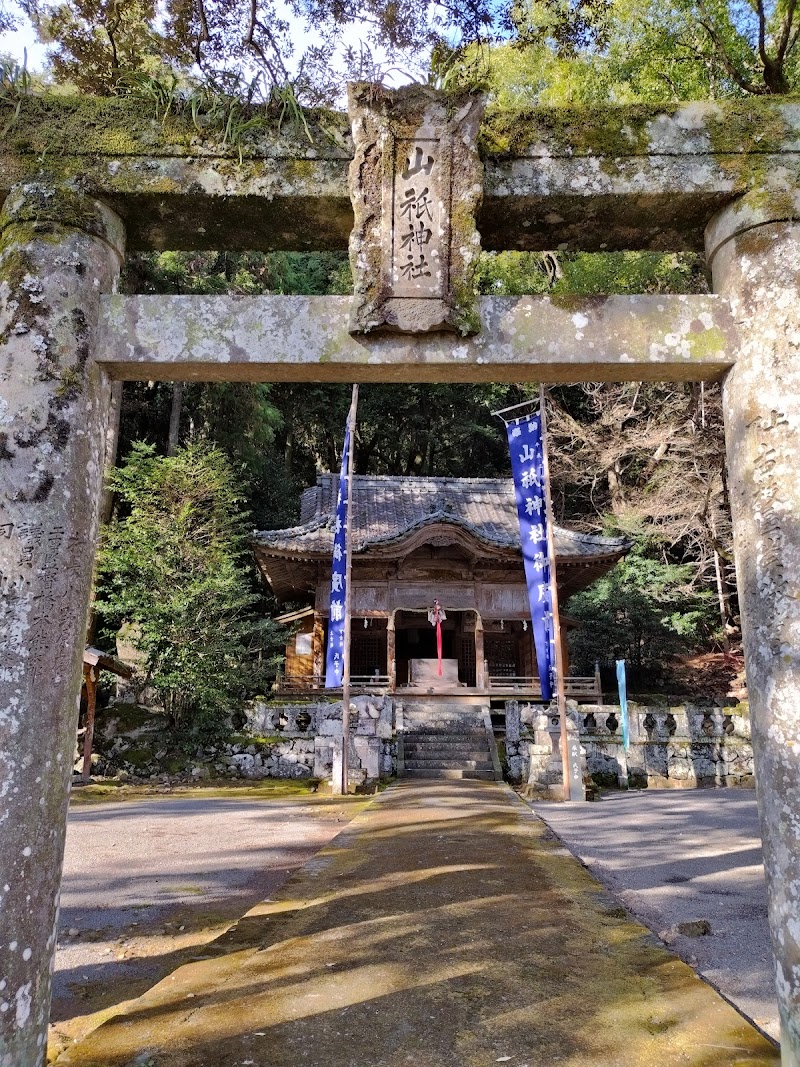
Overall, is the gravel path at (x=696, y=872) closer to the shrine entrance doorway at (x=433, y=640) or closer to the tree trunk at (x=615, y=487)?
the shrine entrance doorway at (x=433, y=640)

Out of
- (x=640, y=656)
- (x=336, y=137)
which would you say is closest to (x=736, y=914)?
(x=336, y=137)

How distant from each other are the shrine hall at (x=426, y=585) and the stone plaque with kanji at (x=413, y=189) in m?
14.5

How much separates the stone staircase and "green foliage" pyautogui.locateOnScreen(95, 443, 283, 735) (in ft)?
11.1

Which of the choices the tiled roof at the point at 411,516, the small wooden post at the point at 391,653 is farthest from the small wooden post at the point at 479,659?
the tiled roof at the point at 411,516

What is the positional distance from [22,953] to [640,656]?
2043 centimetres

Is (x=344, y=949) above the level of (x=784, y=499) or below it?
below

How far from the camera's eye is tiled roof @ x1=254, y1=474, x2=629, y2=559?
17812mm

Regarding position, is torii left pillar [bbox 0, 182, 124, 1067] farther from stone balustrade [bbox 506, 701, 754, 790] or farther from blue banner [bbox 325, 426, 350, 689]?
stone balustrade [bbox 506, 701, 754, 790]

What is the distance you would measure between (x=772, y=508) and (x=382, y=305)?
1.56 m

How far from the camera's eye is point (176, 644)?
14578 millimetres

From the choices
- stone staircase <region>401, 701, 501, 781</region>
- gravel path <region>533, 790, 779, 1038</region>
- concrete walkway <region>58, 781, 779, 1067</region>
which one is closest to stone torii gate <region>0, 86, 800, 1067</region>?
concrete walkway <region>58, 781, 779, 1067</region>

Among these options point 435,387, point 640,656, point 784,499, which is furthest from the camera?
point 435,387

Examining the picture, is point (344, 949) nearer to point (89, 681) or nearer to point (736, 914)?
point (736, 914)

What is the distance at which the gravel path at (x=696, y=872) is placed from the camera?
10.4ft
